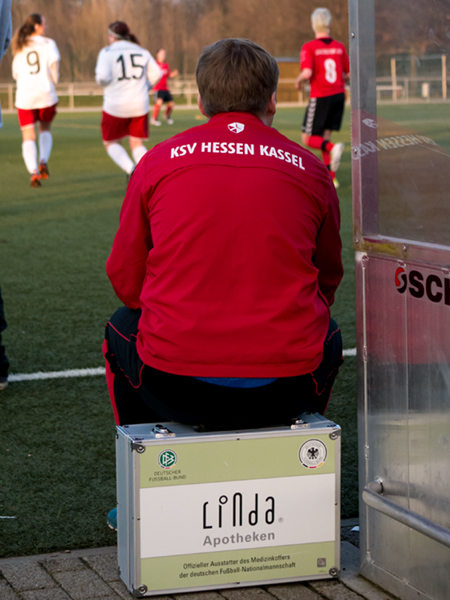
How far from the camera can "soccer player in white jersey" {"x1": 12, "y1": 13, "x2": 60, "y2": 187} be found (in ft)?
35.2

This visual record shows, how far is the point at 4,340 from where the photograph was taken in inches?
190

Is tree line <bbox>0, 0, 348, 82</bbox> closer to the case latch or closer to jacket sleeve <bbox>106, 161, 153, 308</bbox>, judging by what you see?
jacket sleeve <bbox>106, 161, 153, 308</bbox>

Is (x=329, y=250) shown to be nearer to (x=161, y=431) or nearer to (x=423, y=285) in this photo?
(x=423, y=285)

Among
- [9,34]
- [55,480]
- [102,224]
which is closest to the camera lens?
[55,480]

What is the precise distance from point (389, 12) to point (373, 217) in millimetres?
516

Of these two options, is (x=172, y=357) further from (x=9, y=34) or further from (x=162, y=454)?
(x=9, y=34)

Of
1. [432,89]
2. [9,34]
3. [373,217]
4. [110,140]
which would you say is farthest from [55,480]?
[110,140]

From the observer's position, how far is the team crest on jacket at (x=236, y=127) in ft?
7.40

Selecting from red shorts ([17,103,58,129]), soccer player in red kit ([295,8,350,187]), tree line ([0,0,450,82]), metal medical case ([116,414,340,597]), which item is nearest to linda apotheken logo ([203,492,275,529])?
metal medical case ([116,414,340,597])

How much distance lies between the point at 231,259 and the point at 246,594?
0.88 m

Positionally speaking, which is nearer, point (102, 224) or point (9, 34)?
point (9, 34)

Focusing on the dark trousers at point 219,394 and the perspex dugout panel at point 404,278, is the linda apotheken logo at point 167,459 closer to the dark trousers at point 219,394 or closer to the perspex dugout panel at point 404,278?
the dark trousers at point 219,394

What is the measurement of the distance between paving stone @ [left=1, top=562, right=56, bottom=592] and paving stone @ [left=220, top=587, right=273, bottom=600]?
0.46 metres

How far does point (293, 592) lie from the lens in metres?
2.36
